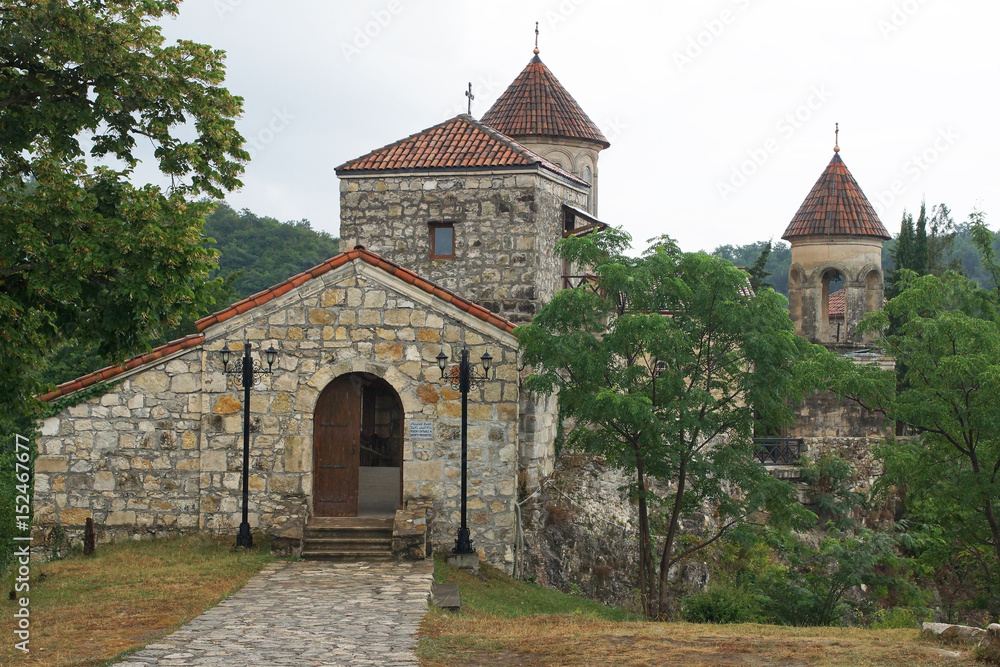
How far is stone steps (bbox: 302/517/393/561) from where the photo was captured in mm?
14898

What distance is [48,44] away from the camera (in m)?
10.7

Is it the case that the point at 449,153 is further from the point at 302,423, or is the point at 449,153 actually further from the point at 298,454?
the point at 298,454

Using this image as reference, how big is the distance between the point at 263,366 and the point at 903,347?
9430mm

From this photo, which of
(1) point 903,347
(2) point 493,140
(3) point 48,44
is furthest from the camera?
(2) point 493,140

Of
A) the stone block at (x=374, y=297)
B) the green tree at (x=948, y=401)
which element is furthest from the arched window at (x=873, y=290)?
the stone block at (x=374, y=297)

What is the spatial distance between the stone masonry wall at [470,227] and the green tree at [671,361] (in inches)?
176

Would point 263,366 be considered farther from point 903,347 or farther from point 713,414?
point 903,347

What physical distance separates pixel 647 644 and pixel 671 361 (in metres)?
5.06

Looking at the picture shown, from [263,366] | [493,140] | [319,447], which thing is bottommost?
[319,447]

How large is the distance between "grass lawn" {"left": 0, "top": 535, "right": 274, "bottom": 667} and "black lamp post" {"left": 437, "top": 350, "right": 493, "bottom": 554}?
2.79 m

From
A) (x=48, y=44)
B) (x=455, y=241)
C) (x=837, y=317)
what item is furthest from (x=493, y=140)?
(x=837, y=317)

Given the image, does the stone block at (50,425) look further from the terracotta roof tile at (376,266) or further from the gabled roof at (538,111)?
the gabled roof at (538,111)

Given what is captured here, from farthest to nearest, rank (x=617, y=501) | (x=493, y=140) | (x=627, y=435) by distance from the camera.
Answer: (x=493, y=140) < (x=617, y=501) < (x=627, y=435)

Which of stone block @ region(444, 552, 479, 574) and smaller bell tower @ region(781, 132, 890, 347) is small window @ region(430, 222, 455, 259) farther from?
smaller bell tower @ region(781, 132, 890, 347)
